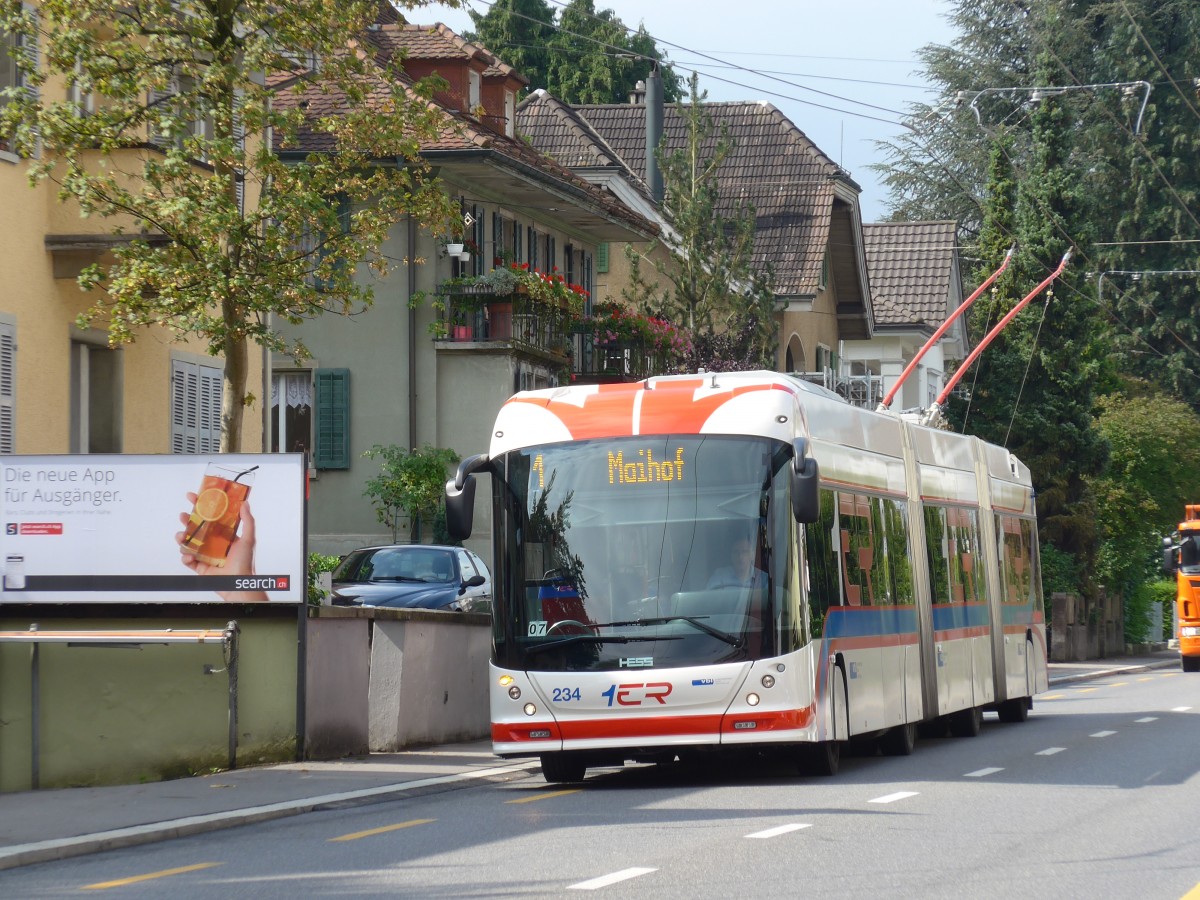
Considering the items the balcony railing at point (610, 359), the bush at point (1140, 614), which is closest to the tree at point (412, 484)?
the balcony railing at point (610, 359)

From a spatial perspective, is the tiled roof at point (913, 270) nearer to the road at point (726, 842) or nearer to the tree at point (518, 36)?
the tree at point (518, 36)

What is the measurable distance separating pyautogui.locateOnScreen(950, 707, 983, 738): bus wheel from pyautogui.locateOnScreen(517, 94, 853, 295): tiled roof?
2741 cm

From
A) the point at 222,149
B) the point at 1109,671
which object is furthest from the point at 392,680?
the point at 1109,671

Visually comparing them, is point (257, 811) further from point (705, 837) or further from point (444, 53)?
point (444, 53)

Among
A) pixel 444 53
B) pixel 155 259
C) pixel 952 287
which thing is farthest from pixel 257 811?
pixel 952 287

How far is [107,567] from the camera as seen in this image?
57.0 feet

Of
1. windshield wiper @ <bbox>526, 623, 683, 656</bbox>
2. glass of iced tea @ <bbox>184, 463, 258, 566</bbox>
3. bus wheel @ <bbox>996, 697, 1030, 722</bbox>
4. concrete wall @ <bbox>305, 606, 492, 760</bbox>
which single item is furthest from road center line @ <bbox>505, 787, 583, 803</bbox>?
bus wheel @ <bbox>996, 697, 1030, 722</bbox>

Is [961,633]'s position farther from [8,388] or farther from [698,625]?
[8,388]

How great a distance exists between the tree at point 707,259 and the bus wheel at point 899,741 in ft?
54.3

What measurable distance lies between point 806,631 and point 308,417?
20792 mm

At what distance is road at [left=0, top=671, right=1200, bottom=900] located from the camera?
1044 centimetres

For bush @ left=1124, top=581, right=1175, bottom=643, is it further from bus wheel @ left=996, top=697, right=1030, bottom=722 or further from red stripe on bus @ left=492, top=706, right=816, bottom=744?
red stripe on bus @ left=492, top=706, right=816, bottom=744

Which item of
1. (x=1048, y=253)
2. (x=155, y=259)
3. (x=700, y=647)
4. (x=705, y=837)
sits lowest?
(x=705, y=837)

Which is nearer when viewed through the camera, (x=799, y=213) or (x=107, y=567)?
(x=107, y=567)
